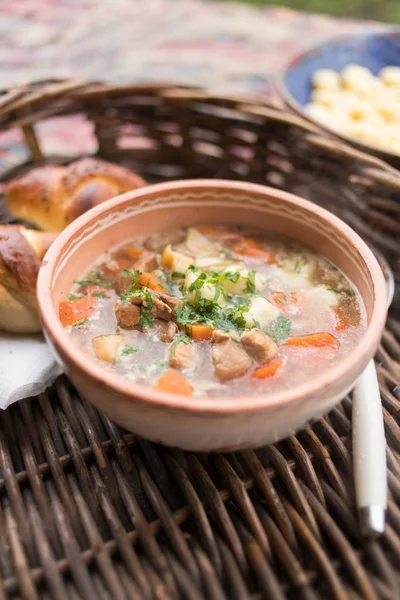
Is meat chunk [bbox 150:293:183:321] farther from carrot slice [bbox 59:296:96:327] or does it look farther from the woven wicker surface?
the woven wicker surface

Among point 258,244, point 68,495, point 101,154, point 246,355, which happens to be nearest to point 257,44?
point 101,154

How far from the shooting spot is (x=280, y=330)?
1.53 m

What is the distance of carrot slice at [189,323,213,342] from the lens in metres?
1.48

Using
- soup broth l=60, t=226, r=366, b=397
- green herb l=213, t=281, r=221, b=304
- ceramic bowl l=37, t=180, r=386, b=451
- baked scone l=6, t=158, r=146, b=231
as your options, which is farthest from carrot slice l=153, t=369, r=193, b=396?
baked scone l=6, t=158, r=146, b=231

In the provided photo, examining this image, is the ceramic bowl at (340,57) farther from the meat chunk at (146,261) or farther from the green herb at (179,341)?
the green herb at (179,341)

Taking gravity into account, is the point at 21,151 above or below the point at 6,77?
below

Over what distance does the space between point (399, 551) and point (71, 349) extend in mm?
810

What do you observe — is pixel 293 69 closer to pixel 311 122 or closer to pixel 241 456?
pixel 311 122

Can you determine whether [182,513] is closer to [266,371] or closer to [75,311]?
[266,371]

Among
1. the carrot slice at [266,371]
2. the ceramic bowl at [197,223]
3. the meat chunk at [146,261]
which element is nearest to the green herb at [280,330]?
the carrot slice at [266,371]

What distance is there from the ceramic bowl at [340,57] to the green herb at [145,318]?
159 cm

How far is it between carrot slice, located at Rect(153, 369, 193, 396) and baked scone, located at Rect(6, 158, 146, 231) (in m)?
0.78

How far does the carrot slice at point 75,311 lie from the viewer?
1536mm

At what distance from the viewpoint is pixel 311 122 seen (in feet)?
6.91
